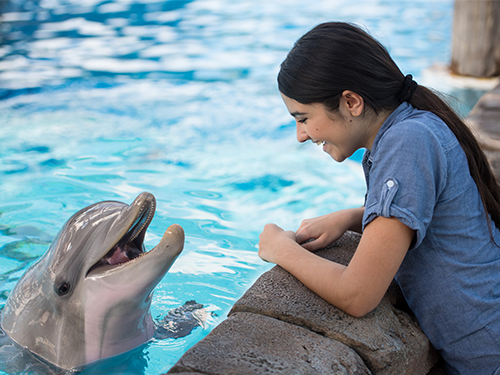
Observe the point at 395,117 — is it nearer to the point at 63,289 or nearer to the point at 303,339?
the point at 303,339

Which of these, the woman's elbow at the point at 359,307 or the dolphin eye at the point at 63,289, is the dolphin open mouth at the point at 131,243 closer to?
the dolphin eye at the point at 63,289

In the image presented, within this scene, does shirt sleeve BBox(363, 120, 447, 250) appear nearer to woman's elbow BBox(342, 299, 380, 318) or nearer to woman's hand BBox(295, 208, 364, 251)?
woman's elbow BBox(342, 299, 380, 318)

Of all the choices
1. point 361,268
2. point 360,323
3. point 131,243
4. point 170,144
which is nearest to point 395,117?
point 361,268

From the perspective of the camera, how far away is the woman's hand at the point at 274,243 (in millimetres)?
2166

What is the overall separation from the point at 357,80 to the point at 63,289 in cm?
152

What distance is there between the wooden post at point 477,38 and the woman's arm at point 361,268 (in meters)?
6.86

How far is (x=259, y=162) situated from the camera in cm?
600

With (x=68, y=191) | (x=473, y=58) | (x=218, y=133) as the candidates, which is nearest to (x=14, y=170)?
(x=68, y=191)

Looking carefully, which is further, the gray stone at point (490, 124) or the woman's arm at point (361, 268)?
the gray stone at point (490, 124)

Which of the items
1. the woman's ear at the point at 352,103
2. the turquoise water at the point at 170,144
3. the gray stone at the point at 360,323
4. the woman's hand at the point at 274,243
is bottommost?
the turquoise water at the point at 170,144

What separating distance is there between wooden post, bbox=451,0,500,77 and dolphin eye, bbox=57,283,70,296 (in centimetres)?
729

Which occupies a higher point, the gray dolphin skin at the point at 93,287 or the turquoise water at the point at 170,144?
the gray dolphin skin at the point at 93,287

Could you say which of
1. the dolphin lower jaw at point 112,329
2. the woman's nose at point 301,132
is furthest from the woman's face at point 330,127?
the dolphin lower jaw at point 112,329

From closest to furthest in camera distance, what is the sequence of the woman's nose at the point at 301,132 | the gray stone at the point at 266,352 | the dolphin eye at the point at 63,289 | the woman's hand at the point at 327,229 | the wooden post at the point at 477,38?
1. the gray stone at the point at 266,352
2. the woman's nose at the point at 301,132
3. the dolphin eye at the point at 63,289
4. the woman's hand at the point at 327,229
5. the wooden post at the point at 477,38
